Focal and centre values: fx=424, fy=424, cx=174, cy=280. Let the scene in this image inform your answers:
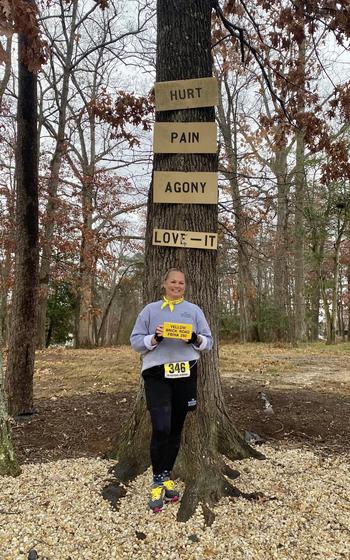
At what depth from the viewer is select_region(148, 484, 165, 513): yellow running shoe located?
9.12ft

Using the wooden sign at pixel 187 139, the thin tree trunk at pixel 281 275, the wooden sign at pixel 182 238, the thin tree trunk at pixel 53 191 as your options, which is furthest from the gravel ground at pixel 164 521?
the thin tree trunk at pixel 281 275

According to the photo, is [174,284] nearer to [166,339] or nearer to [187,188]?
[166,339]

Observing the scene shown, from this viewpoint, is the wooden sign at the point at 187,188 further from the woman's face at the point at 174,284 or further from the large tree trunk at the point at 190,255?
the woman's face at the point at 174,284

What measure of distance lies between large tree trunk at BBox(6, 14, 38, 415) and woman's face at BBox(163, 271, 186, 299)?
2784 millimetres

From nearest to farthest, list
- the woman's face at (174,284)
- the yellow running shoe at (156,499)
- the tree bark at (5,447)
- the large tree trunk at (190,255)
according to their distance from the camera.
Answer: the yellow running shoe at (156,499), the woman's face at (174,284), the tree bark at (5,447), the large tree trunk at (190,255)

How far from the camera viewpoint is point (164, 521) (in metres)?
2.68

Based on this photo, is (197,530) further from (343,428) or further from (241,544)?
(343,428)

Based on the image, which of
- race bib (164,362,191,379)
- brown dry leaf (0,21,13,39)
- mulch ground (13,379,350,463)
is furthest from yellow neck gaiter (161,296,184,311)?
brown dry leaf (0,21,13,39)

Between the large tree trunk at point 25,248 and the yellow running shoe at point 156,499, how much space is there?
2764 mm

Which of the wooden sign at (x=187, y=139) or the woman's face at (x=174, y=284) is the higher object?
the wooden sign at (x=187, y=139)

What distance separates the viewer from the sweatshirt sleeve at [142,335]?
9.43 feet

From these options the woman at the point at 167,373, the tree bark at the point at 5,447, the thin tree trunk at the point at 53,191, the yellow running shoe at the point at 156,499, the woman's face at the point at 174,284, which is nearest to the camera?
the yellow running shoe at the point at 156,499

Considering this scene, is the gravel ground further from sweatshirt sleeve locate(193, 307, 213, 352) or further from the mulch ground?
sweatshirt sleeve locate(193, 307, 213, 352)

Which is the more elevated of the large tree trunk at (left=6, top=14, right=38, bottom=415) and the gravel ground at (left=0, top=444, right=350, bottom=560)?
the large tree trunk at (left=6, top=14, right=38, bottom=415)
